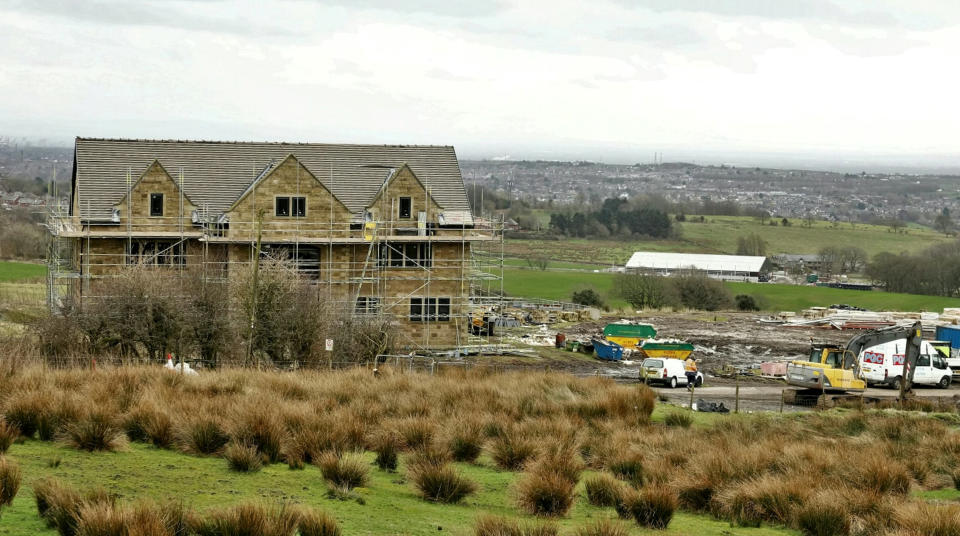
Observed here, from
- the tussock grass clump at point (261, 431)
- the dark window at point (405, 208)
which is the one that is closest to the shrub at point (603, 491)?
the tussock grass clump at point (261, 431)

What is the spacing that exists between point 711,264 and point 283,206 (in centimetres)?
10379

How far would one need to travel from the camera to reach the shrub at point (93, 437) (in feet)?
53.3

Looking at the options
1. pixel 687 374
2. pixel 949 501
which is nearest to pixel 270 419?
pixel 949 501

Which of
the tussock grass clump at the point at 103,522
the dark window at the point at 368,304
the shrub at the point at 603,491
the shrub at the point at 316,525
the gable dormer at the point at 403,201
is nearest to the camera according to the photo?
the tussock grass clump at the point at 103,522

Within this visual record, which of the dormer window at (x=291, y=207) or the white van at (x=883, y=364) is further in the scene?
the dormer window at (x=291, y=207)

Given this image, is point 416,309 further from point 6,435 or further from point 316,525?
point 316,525

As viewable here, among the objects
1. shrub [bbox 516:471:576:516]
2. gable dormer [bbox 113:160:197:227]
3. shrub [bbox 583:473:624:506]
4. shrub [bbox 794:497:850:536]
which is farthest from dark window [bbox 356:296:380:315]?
shrub [bbox 794:497:850:536]

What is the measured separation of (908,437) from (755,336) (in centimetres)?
4386

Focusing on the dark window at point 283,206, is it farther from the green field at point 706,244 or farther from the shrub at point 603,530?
the green field at point 706,244

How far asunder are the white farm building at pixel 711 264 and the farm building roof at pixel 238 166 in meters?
83.3

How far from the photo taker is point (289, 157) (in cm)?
4809

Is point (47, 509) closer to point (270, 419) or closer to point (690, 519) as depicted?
point (270, 419)

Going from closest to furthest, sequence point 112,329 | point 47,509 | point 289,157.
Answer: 1. point 47,509
2. point 112,329
3. point 289,157

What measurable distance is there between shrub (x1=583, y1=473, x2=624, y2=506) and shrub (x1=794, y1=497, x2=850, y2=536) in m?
2.36
